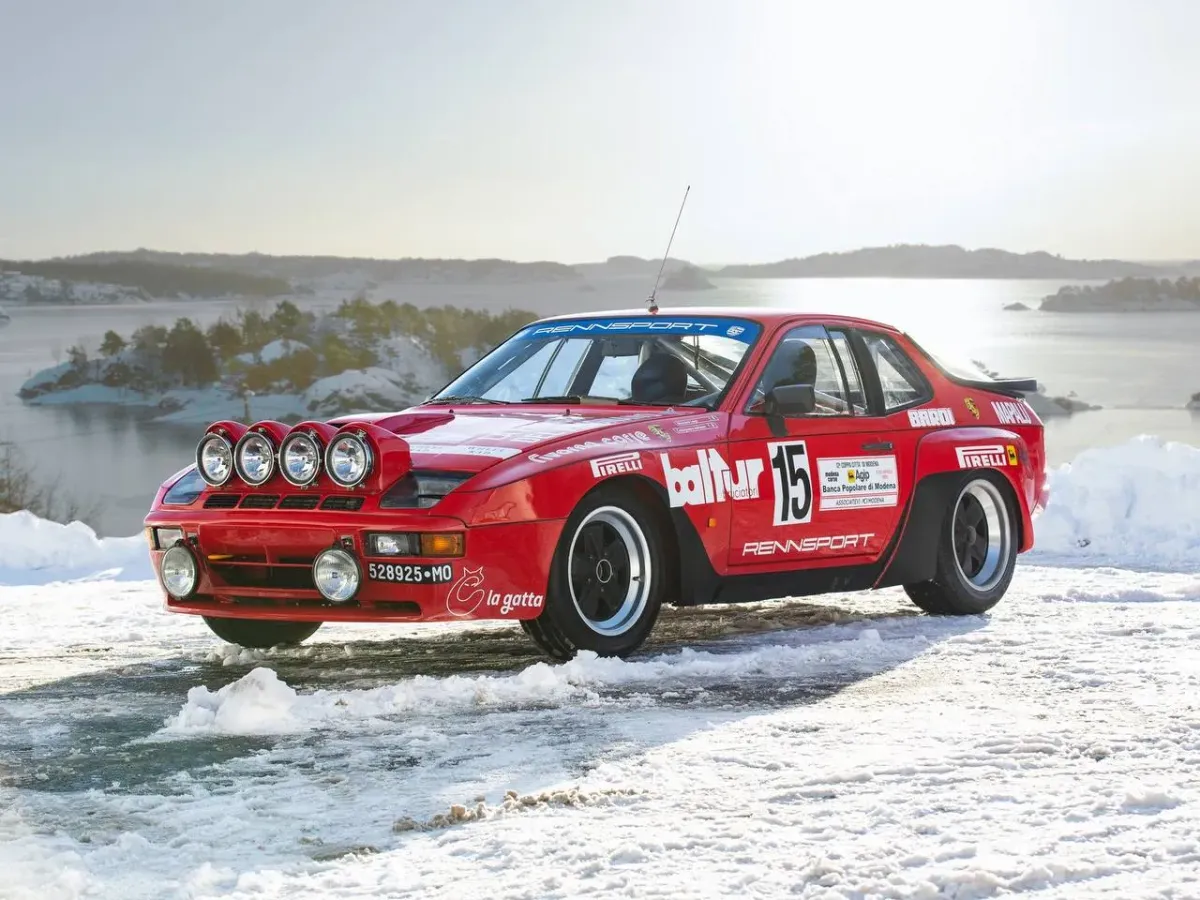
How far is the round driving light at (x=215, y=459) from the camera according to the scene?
→ 6.94 m

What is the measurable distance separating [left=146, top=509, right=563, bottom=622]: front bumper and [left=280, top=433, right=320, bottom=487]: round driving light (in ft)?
0.59

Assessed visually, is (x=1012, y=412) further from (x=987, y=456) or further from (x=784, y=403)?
(x=784, y=403)

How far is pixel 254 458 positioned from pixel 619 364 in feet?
6.13

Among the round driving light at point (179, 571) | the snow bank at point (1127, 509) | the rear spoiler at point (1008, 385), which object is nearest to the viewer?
the round driving light at point (179, 571)

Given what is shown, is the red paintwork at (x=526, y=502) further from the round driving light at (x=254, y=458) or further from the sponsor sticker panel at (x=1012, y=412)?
the sponsor sticker panel at (x=1012, y=412)

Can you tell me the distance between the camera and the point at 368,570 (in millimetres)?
6375

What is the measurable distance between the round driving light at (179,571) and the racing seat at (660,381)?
83.1 inches

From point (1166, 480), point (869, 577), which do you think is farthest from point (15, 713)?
point (1166, 480)

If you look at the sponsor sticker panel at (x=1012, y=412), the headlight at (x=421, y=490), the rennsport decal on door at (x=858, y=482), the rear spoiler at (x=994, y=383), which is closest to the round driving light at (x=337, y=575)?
the headlight at (x=421, y=490)

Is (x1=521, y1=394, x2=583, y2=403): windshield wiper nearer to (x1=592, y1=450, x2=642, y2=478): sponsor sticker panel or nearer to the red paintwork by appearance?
the red paintwork

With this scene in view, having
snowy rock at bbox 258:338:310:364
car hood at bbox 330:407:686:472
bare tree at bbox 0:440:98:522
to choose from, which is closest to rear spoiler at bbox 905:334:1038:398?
car hood at bbox 330:407:686:472

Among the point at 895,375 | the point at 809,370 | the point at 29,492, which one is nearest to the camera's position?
the point at 809,370

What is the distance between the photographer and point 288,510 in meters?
6.60

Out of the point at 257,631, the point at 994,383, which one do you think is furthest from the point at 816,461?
the point at 257,631
